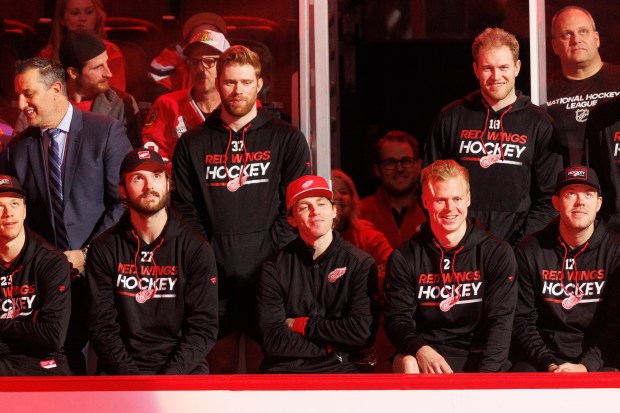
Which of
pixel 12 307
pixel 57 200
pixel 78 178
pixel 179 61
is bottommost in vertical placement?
pixel 12 307

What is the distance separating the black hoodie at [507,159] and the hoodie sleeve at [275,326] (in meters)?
0.97

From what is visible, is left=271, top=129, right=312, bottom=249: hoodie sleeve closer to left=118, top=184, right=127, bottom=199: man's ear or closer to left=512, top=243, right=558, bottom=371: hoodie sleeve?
left=118, top=184, right=127, bottom=199: man's ear

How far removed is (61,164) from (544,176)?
2.33 metres

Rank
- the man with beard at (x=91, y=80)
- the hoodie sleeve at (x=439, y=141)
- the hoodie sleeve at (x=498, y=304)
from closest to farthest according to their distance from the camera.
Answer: the hoodie sleeve at (x=498, y=304)
the hoodie sleeve at (x=439, y=141)
the man with beard at (x=91, y=80)

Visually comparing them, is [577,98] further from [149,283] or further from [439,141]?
[149,283]

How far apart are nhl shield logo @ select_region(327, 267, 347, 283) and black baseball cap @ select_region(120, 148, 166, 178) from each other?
92 centimetres

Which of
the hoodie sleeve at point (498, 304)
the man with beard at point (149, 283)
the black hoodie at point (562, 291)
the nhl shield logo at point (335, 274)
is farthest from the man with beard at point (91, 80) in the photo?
the black hoodie at point (562, 291)

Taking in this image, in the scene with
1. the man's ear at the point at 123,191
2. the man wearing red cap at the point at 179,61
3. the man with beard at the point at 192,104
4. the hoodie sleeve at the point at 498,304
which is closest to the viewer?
the hoodie sleeve at the point at 498,304

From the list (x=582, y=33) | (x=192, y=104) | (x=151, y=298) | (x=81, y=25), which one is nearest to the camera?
(x=151, y=298)

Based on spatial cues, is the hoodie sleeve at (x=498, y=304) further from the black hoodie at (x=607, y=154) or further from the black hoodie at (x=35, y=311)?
the black hoodie at (x=35, y=311)

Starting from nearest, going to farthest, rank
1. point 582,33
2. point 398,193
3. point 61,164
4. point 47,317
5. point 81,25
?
1. point 47,317
2. point 61,164
3. point 582,33
4. point 81,25
5. point 398,193

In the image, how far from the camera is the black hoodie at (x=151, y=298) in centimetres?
443

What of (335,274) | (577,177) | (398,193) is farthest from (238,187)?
(577,177)

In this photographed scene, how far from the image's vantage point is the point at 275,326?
175 inches
